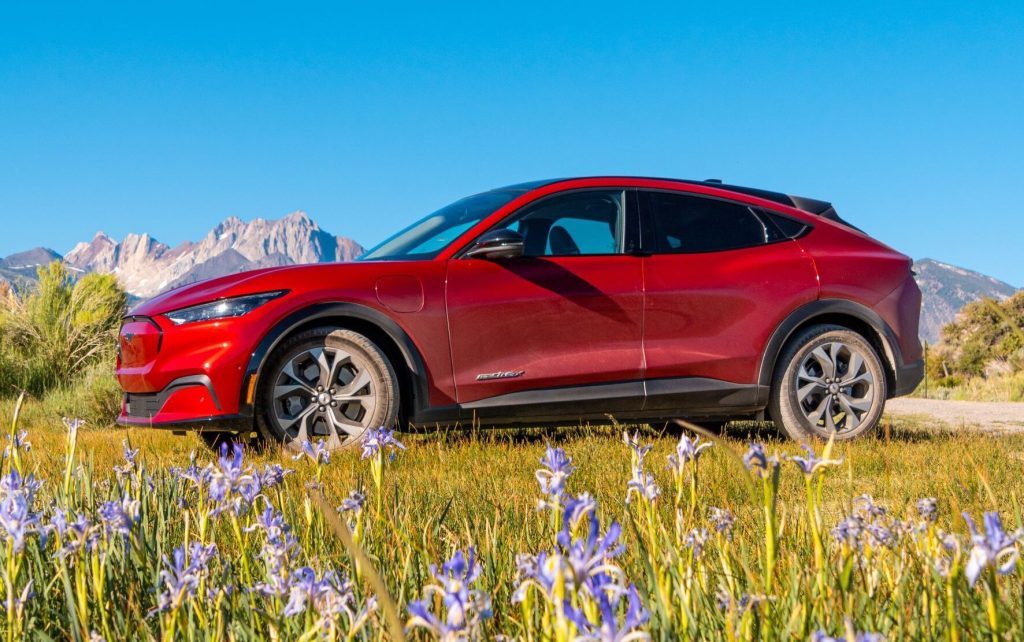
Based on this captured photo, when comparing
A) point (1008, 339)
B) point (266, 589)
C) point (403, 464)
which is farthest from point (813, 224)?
point (1008, 339)

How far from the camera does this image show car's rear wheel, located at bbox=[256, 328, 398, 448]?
5.18 meters

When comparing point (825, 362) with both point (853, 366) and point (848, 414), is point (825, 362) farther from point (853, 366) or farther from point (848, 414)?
point (848, 414)

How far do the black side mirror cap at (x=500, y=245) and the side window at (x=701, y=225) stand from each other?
1.08 meters

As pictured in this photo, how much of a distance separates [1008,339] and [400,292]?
27.8m

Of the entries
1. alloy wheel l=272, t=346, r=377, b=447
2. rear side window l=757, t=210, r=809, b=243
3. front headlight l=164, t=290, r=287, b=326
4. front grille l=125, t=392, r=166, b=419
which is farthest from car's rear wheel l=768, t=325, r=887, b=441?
front grille l=125, t=392, r=166, b=419

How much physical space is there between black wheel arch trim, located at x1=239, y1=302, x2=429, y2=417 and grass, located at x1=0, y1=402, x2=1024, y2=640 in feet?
1.95

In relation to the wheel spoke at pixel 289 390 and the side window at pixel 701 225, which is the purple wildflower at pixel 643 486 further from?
the side window at pixel 701 225

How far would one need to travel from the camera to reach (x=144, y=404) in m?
5.38

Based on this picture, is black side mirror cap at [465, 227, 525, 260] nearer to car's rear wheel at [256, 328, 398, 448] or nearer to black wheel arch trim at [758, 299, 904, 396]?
car's rear wheel at [256, 328, 398, 448]

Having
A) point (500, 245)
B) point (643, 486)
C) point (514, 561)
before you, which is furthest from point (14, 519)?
point (500, 245)

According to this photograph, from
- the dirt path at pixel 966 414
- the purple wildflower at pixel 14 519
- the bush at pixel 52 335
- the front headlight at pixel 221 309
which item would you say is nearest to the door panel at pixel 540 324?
the front headlight at pixel 221 309

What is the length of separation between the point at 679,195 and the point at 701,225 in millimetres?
260

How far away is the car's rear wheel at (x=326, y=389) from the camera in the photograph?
17.0 feet

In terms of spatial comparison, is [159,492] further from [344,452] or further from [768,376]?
[768,376]
